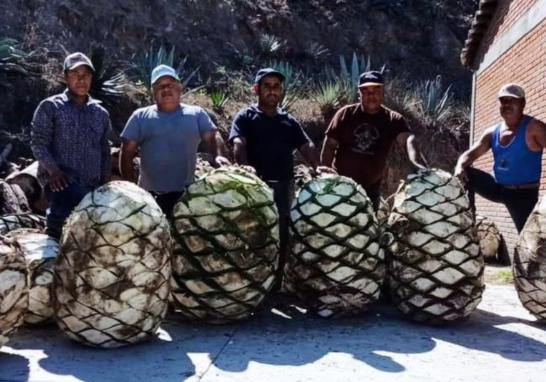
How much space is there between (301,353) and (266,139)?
1909 millimetres

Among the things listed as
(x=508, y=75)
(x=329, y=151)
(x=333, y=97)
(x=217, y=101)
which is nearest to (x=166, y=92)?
(x=329, y=151)

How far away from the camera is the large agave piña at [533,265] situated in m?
3.89

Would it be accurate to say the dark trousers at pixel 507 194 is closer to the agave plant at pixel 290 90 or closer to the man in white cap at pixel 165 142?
the man in white cap at pixel 165 142

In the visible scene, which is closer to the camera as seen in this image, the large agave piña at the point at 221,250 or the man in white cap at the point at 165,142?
the large agave piña at the point at 221,250

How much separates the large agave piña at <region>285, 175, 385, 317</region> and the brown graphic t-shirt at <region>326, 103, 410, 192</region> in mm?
1083

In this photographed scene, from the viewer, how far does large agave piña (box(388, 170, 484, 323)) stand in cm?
382

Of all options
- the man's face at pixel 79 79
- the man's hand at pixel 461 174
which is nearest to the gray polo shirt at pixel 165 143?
the man's face at pixel 79 79

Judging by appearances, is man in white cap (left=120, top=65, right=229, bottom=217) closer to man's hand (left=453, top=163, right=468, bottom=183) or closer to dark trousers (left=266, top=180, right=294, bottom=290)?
dark trousers (left=266, top=180, right=294, bottom=290)

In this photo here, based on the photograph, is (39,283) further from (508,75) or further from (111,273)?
(508,75)

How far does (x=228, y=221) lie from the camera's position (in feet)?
11.8

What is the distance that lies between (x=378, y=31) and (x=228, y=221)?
770 inches

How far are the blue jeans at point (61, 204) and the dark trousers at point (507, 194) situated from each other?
2.95 metres

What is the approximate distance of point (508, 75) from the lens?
353 inches

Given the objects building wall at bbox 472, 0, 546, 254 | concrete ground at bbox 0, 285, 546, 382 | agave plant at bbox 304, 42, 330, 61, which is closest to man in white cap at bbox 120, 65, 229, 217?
concrete ground at bbox 0, 285, 546, 382
